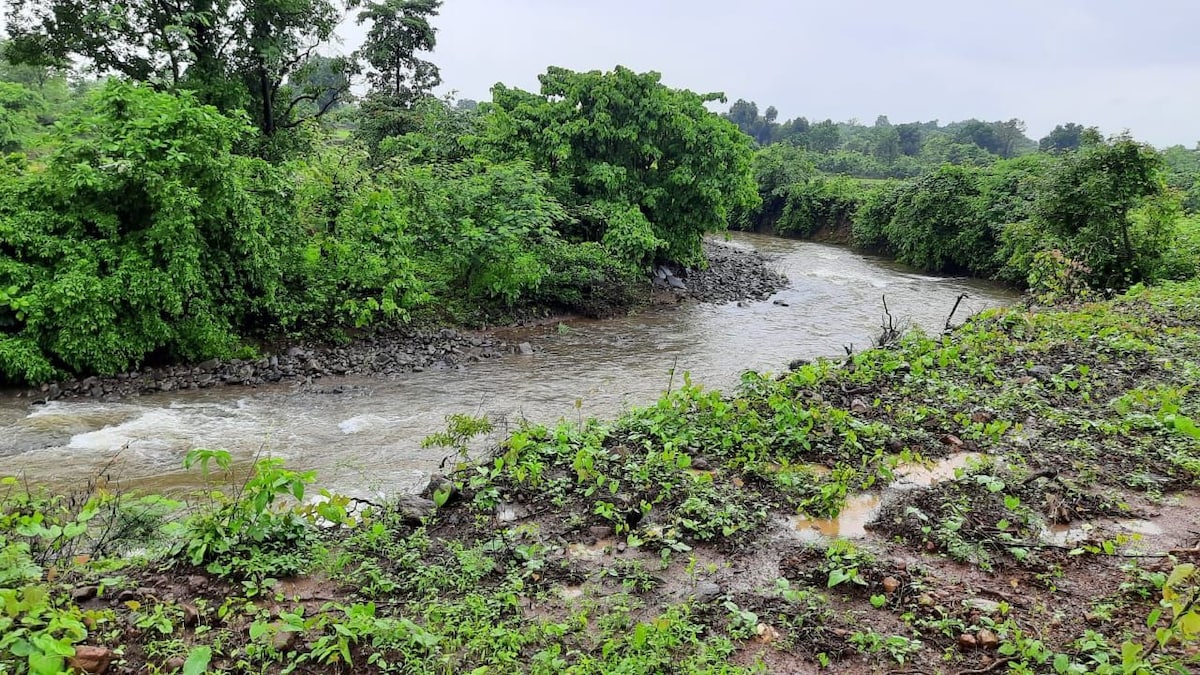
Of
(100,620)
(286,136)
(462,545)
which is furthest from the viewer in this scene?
(286,136)

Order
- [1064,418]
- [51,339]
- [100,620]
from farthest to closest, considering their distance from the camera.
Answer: [51,339] → [1064,418] → [100,620]

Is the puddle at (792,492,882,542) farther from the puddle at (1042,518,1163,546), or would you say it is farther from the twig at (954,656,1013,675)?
the twig at (954,656,1013,675)

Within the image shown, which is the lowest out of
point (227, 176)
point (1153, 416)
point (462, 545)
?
point (462, 545)

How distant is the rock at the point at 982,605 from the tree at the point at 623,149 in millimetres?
14924

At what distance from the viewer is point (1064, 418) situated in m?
7.00

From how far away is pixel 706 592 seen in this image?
13.7 feet

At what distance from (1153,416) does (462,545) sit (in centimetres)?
710

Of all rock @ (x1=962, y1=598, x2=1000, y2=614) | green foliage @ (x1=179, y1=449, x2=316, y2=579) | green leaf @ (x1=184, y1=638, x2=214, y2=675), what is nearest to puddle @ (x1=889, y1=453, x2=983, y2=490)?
rock @ (x1=962, y1=598, x2=1000, y2=614)

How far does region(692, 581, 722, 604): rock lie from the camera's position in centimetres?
412

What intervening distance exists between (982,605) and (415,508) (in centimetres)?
405

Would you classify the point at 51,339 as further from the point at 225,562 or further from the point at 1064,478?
the point at 1064,478

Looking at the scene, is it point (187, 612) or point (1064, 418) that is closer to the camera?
point (187, 612)

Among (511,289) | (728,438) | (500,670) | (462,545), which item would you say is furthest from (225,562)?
(511,289)

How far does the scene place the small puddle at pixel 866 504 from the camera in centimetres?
511
